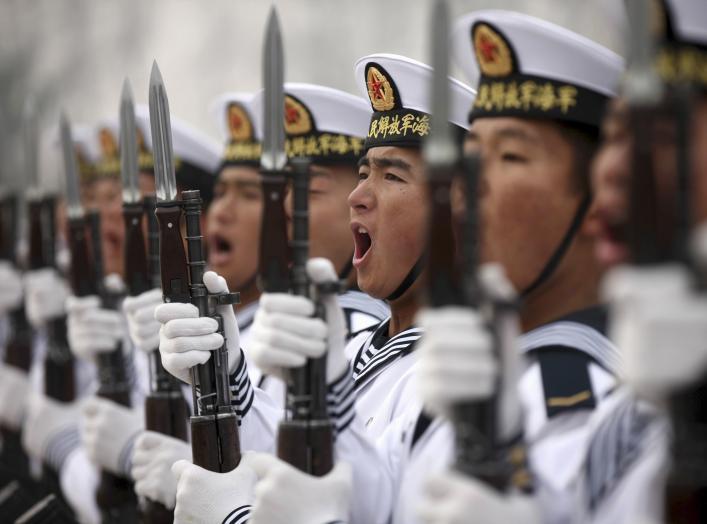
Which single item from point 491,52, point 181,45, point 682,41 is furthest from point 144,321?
point 181,45

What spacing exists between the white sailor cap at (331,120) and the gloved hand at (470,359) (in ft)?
7.32

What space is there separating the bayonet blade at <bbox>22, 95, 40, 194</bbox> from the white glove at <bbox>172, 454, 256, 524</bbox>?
Answer: 287cm

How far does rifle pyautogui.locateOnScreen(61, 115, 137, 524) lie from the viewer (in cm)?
520

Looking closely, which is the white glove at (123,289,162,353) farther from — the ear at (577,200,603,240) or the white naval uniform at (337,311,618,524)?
the ear at (577,200,603,240)

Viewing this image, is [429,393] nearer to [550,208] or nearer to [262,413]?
[550,208]

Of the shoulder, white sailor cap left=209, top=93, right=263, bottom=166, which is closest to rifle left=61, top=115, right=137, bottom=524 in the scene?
white sailor cap left=209, top=93, right=263, bottom=166

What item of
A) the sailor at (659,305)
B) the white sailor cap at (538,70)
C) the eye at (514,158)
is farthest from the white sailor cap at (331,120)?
the sailor at (659,305)

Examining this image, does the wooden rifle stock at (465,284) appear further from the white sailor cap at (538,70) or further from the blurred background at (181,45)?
the blurred background at (181,45)

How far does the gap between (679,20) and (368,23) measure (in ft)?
35.7

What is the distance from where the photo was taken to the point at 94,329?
17.6 feet

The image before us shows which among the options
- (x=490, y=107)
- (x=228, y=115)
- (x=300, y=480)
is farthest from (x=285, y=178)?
(x=228, y=115)

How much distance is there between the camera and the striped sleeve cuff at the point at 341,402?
3.01 meters

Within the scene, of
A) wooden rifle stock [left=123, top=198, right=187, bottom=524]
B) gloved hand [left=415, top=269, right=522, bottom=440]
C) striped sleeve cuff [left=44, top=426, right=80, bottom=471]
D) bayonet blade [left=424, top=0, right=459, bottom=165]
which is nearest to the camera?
gloved hand [left=415, top=269, right=522, bottom=440]

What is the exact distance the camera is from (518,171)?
9.39ft
